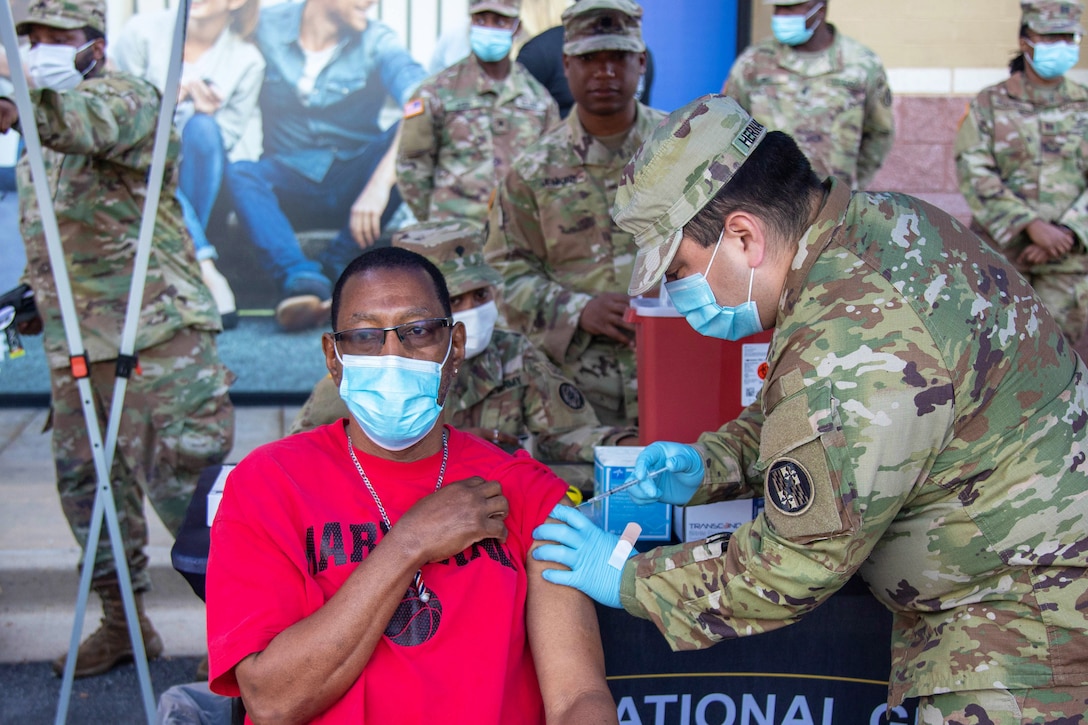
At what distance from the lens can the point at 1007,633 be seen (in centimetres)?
176

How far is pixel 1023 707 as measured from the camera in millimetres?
1738

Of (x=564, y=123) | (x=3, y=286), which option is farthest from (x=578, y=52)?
(x=3, y=286)

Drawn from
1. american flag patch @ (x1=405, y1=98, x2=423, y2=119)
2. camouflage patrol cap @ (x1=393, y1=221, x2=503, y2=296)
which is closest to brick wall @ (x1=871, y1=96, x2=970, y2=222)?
american flag patch @ (x1=405, y1=98, x2=423, y2=119)

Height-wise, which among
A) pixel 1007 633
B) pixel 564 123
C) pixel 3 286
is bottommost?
pixel 3 286

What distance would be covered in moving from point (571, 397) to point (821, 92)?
2.79 m

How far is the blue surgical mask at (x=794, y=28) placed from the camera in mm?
5164

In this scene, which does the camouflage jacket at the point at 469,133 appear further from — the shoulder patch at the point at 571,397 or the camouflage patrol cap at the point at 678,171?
the camouflage patrol cap at the point at 678,171

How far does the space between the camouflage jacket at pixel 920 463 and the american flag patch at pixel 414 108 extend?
3.63 metres

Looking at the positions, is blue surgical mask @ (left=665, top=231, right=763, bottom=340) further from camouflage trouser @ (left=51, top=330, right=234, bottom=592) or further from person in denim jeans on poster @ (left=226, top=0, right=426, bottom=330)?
person in denim jeans on poster @ (left=226, top=0, right=426, bottom=330)

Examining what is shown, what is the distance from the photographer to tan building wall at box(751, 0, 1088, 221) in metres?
6.03

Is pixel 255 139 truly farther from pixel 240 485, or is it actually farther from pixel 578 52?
pixel 240 485

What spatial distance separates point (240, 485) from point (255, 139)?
4689 millimetres

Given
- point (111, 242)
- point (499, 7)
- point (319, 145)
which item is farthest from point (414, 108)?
point (111, 242)

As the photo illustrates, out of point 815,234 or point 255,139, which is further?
point 255,139
